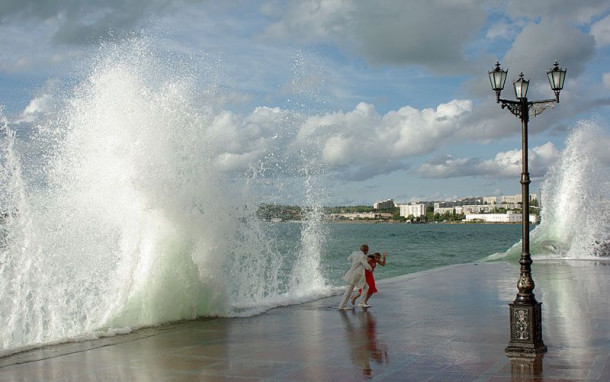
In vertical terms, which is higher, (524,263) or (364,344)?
(524,263)

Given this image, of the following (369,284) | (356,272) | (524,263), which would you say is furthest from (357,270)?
(524,263)

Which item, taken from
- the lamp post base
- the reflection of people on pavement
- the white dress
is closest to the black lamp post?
the lamp post base

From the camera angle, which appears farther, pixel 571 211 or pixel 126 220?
pixel 571 211

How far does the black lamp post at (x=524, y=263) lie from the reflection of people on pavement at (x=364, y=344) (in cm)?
175

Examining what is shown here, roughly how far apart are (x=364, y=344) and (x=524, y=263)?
264 cm

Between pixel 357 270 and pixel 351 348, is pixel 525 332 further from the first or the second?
pixel 357 270

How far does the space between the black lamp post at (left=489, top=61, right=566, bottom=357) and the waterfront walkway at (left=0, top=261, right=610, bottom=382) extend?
0.28 metres

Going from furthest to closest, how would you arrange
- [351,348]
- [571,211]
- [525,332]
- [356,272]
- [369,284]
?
[571,211] < [369,284] < [356,272] < [351,348] < [525,332]

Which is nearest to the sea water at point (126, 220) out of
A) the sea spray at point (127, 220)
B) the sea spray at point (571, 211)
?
the sea spray at point (127, 220)

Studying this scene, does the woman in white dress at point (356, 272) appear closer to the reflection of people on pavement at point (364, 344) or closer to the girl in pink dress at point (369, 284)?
the girl in pink dress at point (369, 284)

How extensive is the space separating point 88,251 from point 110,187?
168cm

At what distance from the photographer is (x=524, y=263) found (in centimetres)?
961

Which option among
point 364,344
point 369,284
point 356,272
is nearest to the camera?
point 364,344

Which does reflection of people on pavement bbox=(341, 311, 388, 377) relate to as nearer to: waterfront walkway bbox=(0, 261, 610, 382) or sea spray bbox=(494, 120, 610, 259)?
waterfront walkway bbox=(0, 261, 610, 382)
